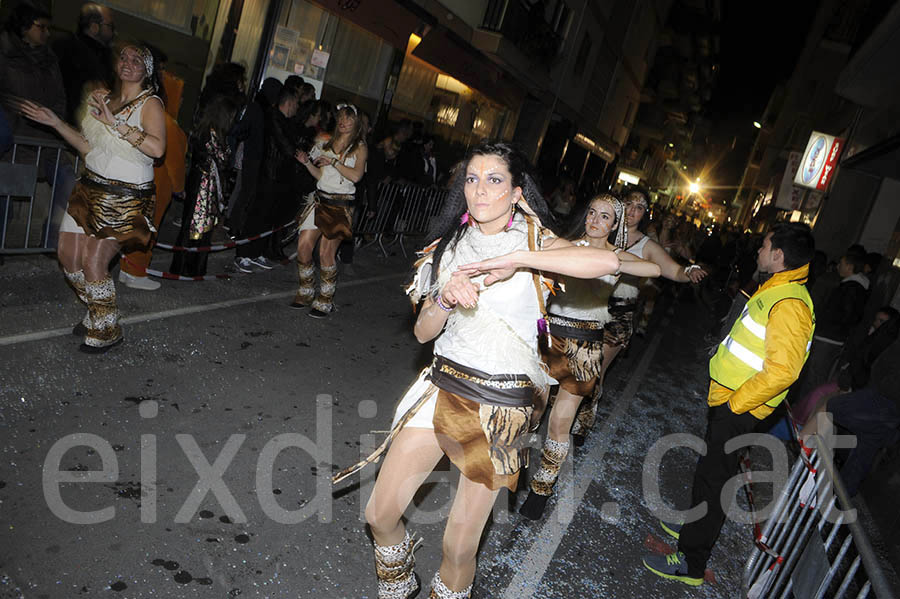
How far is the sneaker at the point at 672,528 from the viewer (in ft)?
14.3

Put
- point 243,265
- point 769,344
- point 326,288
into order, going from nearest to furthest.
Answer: point 769,344 → point 326,288 → point 243,265

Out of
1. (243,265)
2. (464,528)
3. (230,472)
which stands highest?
(464,528)

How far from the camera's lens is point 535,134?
23344 millimetres

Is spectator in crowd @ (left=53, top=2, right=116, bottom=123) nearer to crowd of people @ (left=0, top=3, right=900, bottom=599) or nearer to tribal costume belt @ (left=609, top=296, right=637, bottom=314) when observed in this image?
crowd of people @ (left=0, top=3, right=900, bottom=599)

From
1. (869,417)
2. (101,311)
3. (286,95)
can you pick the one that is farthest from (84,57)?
(869,417)

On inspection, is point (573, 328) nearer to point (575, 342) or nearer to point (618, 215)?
point (575, 342)

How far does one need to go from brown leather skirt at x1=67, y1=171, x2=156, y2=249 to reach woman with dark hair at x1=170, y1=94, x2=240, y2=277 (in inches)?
77.7

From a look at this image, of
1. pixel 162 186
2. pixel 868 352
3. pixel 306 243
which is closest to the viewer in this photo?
pixel 162 186

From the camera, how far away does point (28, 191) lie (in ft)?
18.2

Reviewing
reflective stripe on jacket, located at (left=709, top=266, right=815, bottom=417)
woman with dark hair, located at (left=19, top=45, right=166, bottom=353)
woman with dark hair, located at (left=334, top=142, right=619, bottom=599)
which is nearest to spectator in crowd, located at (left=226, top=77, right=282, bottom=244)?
woman with dark hair, located at (left=19, top=45, right=166, bottom=353)

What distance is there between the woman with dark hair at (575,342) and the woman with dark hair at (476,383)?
4.36 feet

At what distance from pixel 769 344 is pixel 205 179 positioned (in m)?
5.58

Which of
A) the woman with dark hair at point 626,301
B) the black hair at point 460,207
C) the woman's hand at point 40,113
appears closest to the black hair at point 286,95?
the woman's hand at point 40,113

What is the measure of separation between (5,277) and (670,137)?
5670cm
